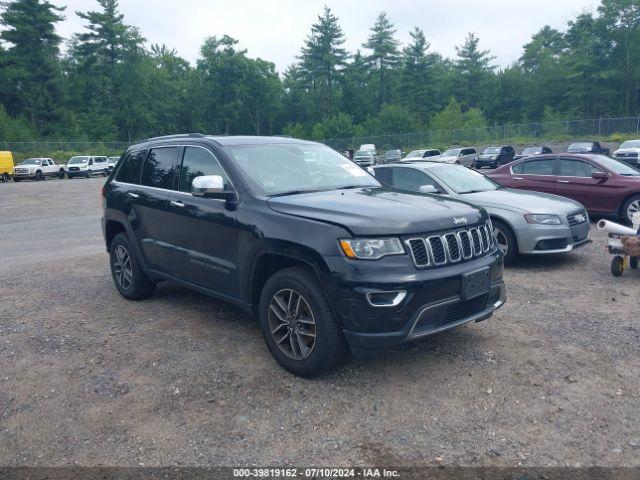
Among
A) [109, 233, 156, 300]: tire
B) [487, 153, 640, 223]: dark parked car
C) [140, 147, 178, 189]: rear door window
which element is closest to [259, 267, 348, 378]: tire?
[140, 147, 178, 189]: rear door window

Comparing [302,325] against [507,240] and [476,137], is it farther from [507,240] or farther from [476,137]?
[476,137]

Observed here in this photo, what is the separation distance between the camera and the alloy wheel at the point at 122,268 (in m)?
6.41

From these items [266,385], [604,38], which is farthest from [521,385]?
[604,38]

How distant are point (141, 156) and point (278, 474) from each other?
425 cm

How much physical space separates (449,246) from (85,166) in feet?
142

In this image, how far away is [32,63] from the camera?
6388 cm

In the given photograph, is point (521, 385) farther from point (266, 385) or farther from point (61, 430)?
point (61, 430)

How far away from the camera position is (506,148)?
38312 mm

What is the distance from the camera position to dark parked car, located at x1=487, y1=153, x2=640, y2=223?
10.7 m

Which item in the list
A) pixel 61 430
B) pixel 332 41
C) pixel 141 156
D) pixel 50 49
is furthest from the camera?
pixel 332 41

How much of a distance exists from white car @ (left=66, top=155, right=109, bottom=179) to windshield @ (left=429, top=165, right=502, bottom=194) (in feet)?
127

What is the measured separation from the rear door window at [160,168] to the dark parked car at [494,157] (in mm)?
33434

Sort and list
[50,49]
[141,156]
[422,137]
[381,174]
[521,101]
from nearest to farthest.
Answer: [141,156] → [381,174] → [422,137] → [50,49] → [521,101]

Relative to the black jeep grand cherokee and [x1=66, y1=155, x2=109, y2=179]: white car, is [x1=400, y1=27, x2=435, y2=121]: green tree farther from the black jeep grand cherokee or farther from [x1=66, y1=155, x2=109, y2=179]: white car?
the black jeep grand cherokee
